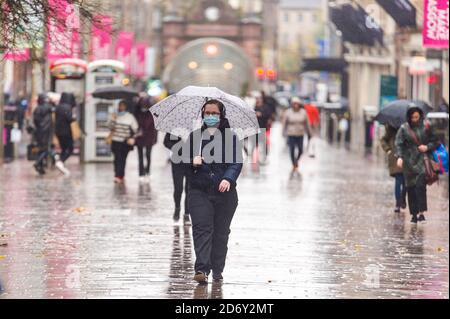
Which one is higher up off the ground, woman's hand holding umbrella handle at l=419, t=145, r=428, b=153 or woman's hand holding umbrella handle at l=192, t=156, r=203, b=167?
woman's hand holding umbrella handle at l=192, t=156, r=203, b=167

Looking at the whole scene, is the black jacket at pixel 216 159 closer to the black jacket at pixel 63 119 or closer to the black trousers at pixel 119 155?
the black trousers at pixel 119 155

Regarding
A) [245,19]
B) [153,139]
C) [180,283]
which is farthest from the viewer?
[245,19]

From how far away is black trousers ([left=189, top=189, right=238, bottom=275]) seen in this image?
539 inches

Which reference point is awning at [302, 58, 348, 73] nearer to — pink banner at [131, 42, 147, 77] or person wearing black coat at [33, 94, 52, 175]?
pink banner at [131, 42, 147, 77]

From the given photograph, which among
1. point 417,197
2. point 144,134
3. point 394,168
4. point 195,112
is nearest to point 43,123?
point 144,134

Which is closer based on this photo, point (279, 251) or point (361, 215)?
point (279, 251)

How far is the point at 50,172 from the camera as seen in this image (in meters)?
31.3

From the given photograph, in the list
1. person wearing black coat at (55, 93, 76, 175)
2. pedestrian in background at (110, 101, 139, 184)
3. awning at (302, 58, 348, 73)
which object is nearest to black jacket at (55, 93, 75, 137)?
person wearing black coat at (55, 93, 76, 175)

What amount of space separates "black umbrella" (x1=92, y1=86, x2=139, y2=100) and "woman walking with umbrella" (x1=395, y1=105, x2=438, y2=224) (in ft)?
36.9

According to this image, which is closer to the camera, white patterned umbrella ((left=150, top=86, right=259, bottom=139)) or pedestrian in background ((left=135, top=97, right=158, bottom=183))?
white patterned umbrella ((left=150, top=86, right=259, bottom=139))

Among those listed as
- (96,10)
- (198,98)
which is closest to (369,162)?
(96,10)
